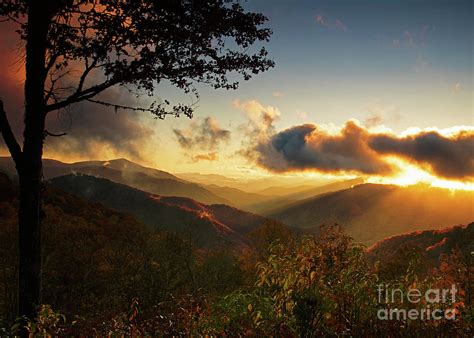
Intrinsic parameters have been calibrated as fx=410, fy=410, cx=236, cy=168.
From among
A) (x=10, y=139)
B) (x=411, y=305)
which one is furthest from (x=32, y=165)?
(x=411, y=305)

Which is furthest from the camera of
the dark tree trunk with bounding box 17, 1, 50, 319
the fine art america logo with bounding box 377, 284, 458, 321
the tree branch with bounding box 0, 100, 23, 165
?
the tree branch with bounding box 0, 100, 23, 165

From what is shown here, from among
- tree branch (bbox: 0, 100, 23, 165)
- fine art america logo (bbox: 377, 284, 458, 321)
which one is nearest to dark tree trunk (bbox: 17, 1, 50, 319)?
tree branch (bbox: 0, 100, 23, 165)

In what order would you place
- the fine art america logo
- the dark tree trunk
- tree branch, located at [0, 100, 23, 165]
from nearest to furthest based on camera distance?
the fine art america logo < the dark tree trunk < tree branch, located at [0, 100, 23, 165]

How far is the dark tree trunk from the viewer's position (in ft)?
22.6

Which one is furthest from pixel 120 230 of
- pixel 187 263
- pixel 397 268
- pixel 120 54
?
pixel 120 54

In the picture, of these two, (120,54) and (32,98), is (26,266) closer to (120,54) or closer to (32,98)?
(32,98)

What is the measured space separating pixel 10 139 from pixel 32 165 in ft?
1.97

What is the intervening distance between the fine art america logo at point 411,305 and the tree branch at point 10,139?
649 centimetres

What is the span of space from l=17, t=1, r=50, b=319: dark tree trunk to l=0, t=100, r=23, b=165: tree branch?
8 cm

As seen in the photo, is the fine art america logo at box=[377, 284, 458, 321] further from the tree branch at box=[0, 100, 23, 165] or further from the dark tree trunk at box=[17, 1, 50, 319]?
the tree branch at box=[0, 100, 23, 165]

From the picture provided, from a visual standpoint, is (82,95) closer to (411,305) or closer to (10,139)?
(10,139)

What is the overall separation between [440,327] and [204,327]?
3.79 meters

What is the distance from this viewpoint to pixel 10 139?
708 centimetres

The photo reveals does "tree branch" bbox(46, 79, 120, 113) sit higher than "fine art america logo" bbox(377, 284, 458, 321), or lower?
higher
